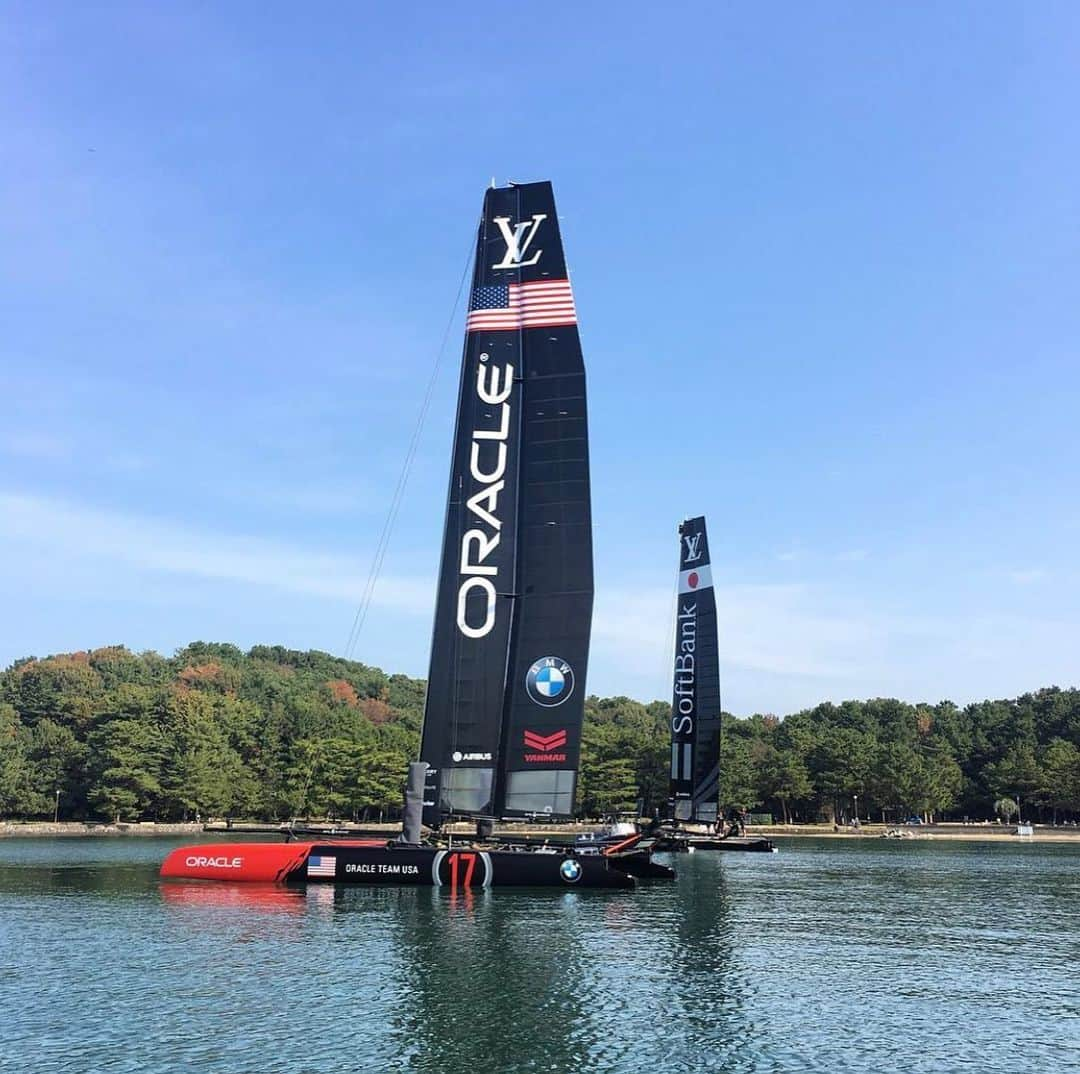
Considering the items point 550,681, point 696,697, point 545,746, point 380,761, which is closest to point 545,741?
point 545,746

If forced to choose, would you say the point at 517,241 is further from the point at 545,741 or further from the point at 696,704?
the point at 696,704

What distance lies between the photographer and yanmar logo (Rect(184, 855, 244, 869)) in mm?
31812

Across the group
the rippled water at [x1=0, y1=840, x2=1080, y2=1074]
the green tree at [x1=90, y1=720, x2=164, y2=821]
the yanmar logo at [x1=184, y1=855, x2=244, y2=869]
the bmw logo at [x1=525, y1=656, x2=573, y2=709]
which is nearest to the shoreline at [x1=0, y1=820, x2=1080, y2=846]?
the green tree at [x1=90, y1=720, x2=164, y2=821]

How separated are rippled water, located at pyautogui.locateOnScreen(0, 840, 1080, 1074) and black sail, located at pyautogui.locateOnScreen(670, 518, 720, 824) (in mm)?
18178

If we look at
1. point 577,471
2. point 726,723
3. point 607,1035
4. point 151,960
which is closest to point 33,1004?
point 151,960

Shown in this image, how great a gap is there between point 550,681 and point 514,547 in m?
4.12

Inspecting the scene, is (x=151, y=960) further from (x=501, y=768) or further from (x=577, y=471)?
(x=577, y=471)

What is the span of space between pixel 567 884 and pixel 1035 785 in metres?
83.3

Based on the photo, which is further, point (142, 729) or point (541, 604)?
point (142, 729)

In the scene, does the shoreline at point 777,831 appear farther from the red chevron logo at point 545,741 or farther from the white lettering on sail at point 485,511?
the white lettering on sail at point 485,511

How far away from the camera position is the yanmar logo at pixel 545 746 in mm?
30703

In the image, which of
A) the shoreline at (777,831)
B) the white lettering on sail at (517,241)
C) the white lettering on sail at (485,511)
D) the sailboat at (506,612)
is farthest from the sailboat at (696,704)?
the shoreline at (777,831)

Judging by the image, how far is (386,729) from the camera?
104625 millimetres

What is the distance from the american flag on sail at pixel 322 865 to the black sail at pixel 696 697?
80.0 feet
